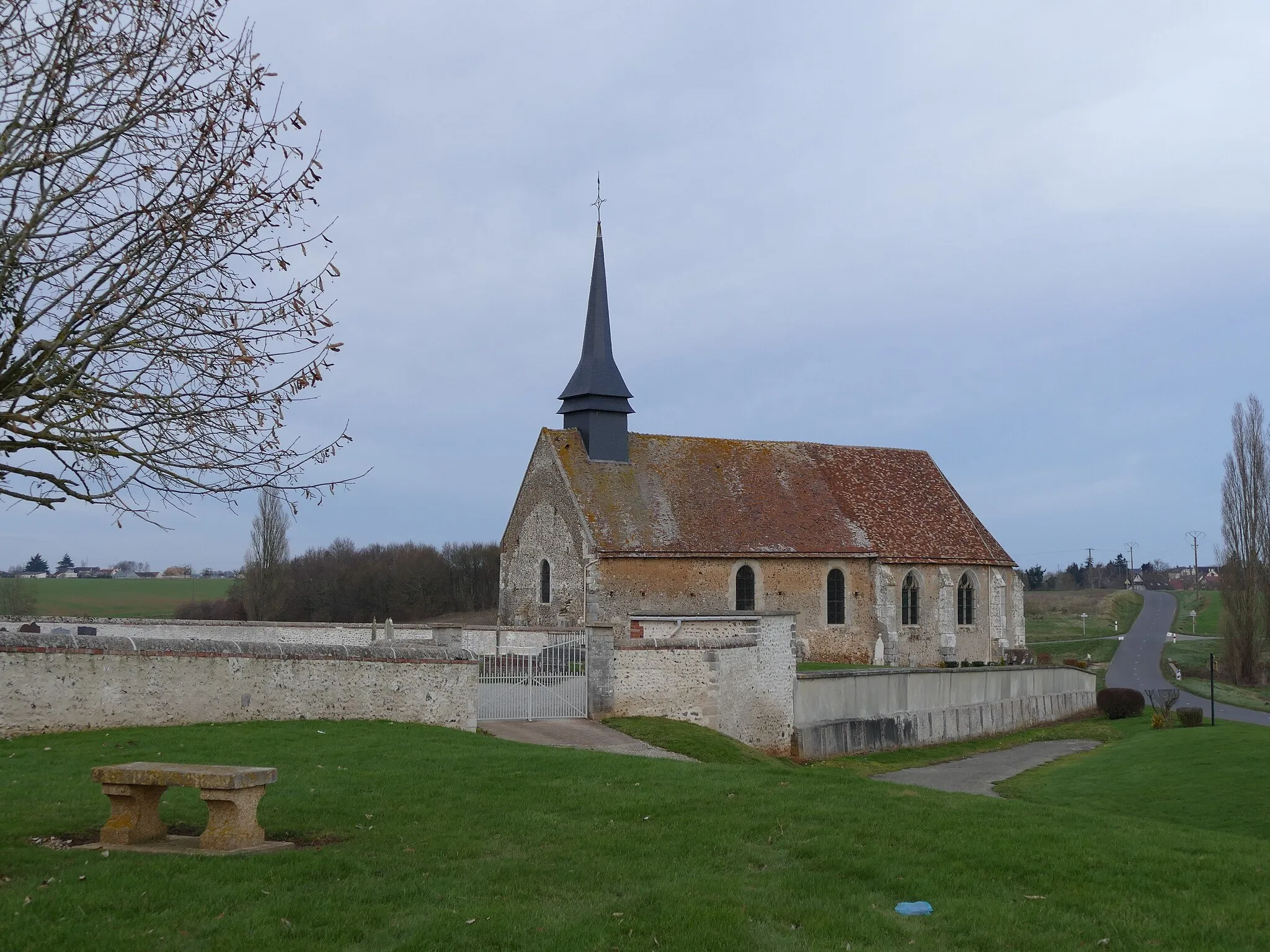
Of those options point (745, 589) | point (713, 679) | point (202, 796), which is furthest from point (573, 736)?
point (745, 589)

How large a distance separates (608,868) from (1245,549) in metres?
47.7

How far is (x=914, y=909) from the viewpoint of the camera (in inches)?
262

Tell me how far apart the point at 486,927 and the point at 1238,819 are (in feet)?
37.9

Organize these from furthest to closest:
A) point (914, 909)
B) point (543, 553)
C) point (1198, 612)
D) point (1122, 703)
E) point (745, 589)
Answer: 1. point (1198, 612)
2. point (543, 553)
3. point (745, 589)
4. point (1122, 703)
5. point (914, 909)

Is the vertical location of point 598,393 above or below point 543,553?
above

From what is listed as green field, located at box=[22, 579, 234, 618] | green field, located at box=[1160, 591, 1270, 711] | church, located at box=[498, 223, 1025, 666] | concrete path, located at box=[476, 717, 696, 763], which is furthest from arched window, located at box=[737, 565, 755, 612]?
green field, located at box=[22, 579, 234, 618]

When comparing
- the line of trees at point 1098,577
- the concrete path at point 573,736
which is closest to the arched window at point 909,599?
the concrete path at point 573,736

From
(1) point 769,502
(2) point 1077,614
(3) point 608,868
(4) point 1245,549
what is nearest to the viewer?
(3) point 608,868

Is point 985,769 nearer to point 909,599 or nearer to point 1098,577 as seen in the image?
point 909,599

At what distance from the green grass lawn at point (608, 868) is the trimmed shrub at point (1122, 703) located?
21.7 m

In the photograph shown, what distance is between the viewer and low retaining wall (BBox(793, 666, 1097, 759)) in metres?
23.1

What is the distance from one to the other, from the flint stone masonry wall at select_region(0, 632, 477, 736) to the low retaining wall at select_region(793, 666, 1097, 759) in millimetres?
9260

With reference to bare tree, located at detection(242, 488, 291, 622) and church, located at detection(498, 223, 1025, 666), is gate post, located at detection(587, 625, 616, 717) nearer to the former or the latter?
→ church, located at detection(498, 223, 1025, 666)

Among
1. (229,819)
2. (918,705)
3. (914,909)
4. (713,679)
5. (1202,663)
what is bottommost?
(1202,663)
